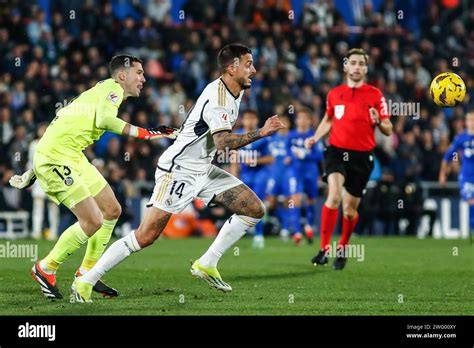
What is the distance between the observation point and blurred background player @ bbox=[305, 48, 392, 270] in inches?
524

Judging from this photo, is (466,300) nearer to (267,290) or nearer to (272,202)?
(267,290)

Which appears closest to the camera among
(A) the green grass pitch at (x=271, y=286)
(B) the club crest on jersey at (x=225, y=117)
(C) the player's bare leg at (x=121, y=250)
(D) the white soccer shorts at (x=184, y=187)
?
(A) the green grass pitch at (x=271, y=286)

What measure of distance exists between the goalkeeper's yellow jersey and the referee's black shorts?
13.9 feet

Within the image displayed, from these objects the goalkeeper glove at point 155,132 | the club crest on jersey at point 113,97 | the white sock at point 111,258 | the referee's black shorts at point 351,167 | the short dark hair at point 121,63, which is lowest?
the white sock at point 111,258

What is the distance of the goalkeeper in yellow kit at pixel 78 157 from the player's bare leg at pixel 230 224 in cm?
94

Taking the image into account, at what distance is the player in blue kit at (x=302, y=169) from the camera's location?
61.7 feet

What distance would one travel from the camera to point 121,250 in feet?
30.9

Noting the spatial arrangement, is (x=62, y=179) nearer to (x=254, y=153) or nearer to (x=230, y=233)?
(x=230, y=233)

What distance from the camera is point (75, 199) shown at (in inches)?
384

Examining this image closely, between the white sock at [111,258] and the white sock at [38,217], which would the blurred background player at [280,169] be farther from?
the white sock at [111,258]

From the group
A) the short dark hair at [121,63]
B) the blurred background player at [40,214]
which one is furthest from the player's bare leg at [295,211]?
the short dark hair at [121,63]

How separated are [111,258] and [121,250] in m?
0.12

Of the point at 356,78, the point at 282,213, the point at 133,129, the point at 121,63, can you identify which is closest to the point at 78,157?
the point at 133,129

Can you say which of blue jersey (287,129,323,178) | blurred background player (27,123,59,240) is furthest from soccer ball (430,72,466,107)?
blurred background player (27,123,59,240)
